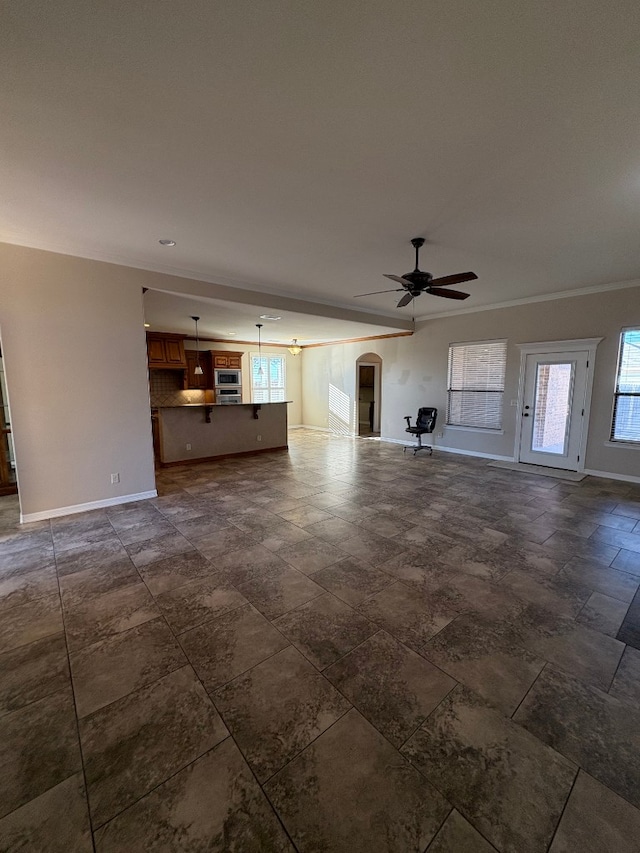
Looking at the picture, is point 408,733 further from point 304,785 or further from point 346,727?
point 304,785

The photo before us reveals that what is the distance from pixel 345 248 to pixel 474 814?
4156mm

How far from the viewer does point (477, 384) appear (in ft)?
22.2

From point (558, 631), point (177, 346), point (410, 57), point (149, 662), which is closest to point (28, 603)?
point (149, 662)

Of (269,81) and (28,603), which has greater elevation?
(269,81)

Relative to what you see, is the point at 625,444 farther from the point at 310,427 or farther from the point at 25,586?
the point at 310,427

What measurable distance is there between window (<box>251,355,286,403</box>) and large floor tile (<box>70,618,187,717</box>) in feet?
27.6

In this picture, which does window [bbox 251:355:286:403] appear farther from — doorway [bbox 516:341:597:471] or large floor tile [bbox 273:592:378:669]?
large floor tile [bbox 273:592:378:669]

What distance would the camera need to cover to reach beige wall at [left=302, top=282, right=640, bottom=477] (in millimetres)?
5172

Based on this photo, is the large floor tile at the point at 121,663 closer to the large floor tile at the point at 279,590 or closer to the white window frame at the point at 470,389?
the large floor tile at the point at 279,590

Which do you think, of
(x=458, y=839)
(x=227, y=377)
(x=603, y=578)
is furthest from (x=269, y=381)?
(x=458, y=839)

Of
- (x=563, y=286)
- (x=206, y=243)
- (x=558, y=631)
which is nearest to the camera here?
(x=558, y=631)

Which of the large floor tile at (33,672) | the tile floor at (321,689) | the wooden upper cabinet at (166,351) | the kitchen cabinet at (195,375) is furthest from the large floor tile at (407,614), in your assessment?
the kitchen cabinet at (195,375)

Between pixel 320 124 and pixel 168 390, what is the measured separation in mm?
7940

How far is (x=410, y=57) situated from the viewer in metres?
1.55
